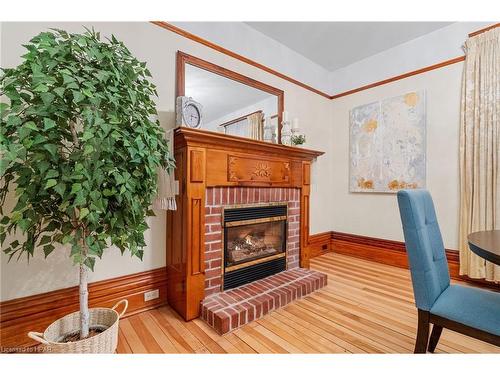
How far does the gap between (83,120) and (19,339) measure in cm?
146

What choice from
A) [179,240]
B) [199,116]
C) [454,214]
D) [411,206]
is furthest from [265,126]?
[454,214]

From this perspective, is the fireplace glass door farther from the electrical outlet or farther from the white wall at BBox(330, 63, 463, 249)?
the white wall at BBox(330, 63, 463, 249)

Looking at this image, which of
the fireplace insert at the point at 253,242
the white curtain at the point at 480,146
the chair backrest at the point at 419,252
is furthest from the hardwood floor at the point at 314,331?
the white curtain at the point at 480,146

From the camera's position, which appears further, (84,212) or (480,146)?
(480,146)

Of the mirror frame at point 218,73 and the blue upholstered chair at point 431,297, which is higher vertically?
the mirror frame at point 218,73

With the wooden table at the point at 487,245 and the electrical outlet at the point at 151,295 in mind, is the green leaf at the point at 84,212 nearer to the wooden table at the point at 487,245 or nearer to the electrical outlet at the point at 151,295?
the electrical outlet at the point at 151,295

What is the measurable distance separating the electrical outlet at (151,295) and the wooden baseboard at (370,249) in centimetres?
209

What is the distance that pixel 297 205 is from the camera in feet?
8.89

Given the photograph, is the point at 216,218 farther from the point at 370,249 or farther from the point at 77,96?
the point at 370,249

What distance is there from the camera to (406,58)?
2.96 m

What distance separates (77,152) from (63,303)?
3.91 ft

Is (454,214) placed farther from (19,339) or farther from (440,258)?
(19,339)

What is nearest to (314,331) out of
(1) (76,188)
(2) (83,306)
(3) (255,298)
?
Answer: (3) (255,298)

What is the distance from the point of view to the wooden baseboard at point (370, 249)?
103 inches
